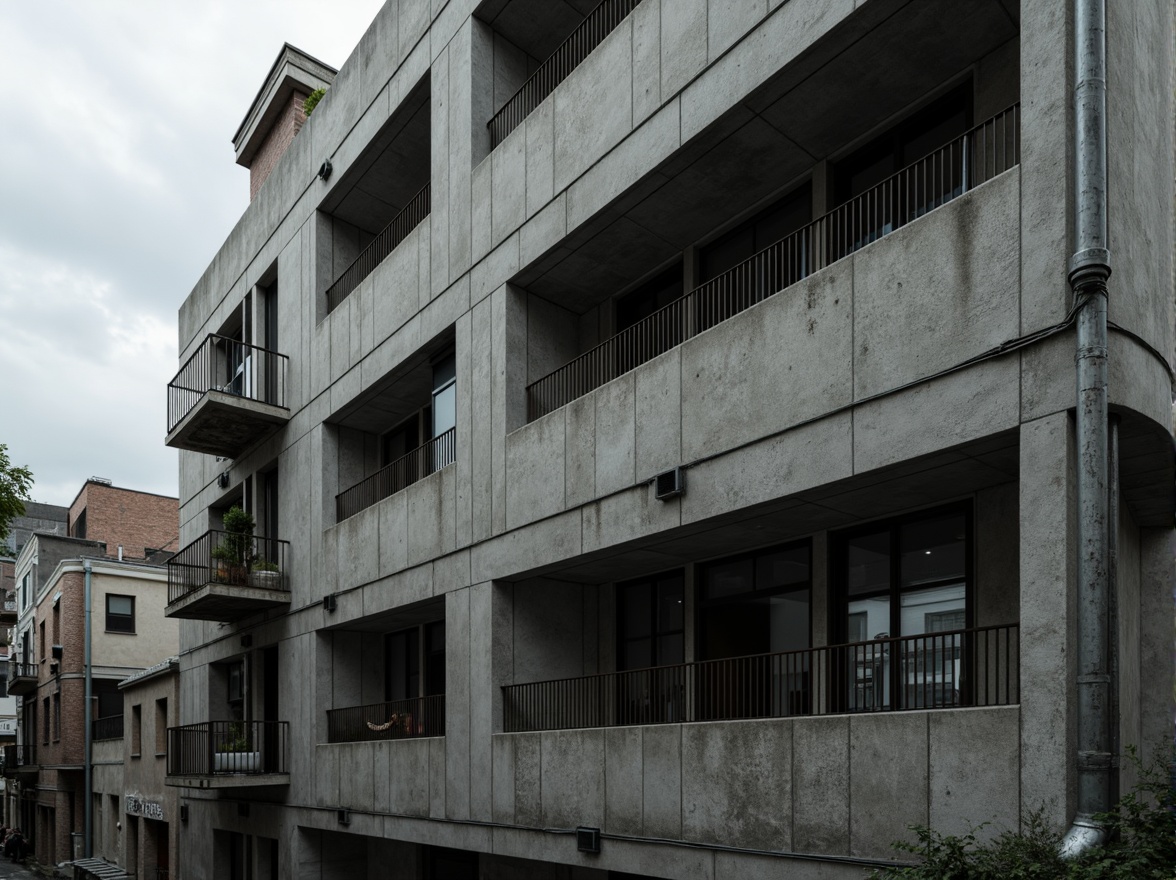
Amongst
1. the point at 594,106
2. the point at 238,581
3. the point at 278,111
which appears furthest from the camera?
the point at 278,111

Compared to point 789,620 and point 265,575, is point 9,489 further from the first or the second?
point 789,620

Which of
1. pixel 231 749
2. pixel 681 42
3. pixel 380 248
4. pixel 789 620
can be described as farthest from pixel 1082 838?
pixel 231 749

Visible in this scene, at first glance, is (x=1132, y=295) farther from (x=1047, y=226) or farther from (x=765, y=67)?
(x=765, y=67)

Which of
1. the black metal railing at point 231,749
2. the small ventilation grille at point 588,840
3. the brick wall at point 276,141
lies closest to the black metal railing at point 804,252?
the small ventilation grille at point 588,840

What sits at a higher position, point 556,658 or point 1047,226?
point 1047,226

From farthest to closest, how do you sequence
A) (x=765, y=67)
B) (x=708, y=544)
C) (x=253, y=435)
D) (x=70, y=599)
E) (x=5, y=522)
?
(x=70, y=599) < (x=5, y=522) < (x=253, y=435) < (x=708, y=544) < (x=765, y=67)

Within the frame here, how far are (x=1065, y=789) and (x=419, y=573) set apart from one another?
1003 centimetres

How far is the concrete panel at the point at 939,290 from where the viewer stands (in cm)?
796

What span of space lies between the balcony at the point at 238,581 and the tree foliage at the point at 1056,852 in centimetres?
1446

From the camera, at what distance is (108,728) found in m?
37.0

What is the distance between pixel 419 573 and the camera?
50.6ft

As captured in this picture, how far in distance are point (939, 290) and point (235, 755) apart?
15.8 m

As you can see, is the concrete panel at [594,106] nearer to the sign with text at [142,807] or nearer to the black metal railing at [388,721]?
the black metal railing at [388,721]

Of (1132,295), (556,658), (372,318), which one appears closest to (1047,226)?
(1132,295)
